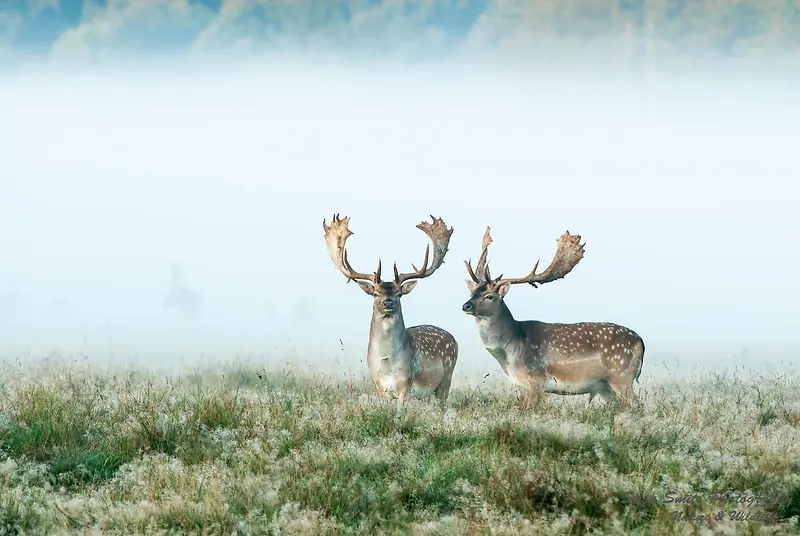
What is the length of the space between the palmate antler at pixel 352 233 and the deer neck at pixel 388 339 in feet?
1.49

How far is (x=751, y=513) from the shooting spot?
6367 mm

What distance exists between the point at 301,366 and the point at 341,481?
318 inches

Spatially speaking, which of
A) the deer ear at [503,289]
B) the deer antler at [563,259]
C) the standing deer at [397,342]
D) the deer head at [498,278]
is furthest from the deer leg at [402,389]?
the deer antler at [563,259]

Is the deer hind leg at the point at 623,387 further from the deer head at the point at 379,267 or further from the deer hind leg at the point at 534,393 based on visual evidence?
the deer head at the point at 379,267

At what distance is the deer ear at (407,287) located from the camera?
11.0 m

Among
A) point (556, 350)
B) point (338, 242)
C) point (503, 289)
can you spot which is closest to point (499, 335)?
point (503, 289)

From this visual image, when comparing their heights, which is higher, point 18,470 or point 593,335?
point 593,335

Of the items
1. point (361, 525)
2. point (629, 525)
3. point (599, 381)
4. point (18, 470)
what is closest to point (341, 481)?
point (361, 525)

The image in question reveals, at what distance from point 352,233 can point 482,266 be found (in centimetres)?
166

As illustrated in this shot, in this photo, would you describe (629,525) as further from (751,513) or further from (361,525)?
(361,525)

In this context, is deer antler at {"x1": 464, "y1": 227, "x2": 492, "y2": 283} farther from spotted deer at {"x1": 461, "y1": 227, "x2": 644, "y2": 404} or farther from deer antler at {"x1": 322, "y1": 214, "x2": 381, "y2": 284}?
deer antler at {"x1": 322, "y1": 214, "x2": 381, "y2": 284}

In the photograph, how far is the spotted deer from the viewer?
1123cm
